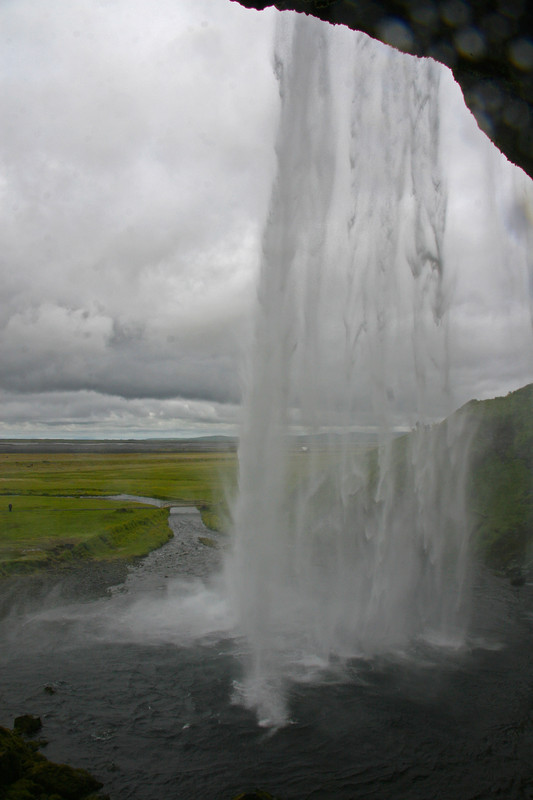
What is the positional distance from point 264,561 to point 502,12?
859 inches

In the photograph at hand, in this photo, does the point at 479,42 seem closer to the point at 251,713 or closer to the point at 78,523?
the point at 251,713

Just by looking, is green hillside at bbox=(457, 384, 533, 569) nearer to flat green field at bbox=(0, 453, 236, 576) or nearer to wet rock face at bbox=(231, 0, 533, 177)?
flat green field at bbox=(0, 453, 236, 576)

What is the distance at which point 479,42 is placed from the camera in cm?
696

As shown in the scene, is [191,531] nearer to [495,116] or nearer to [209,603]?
[209,603]

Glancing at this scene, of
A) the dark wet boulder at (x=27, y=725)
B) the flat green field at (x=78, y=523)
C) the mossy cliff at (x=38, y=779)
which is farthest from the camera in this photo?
the flat green field at (x=78, y=523)

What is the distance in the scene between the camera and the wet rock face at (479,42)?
259 inches

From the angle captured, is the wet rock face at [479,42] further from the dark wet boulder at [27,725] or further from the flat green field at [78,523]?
the flat green field at [78,523]

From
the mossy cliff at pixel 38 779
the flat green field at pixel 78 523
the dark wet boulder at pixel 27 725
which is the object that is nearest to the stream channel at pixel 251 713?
the dark wet boulder at pixel 27 725

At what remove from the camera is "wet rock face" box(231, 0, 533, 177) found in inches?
259

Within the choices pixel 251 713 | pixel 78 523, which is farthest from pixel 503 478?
pixel 78 523

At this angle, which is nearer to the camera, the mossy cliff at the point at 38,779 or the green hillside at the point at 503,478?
the mossy cliff at the point at 38,779

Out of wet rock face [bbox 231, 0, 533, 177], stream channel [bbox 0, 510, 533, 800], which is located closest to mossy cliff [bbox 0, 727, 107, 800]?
stream channel [bbox 0, 510, 533, 800]

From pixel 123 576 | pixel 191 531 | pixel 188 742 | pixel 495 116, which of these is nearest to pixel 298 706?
pixel 188 742

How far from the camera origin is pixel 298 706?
18031 millimetres
